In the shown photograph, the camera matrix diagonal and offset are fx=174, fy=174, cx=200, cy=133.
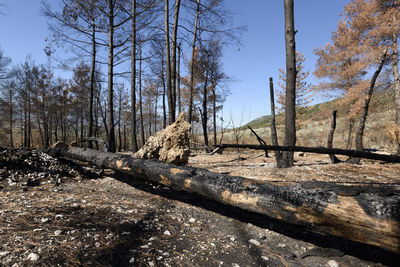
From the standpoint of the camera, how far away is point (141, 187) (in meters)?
3.46

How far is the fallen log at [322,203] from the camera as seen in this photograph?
1147 millimetres

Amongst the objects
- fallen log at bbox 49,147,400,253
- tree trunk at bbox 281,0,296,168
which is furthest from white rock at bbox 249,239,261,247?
tree trunk at bbox 281,0,296,168

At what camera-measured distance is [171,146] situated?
451cm

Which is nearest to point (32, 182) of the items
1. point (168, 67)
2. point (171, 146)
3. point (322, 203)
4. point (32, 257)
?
point (32, 257)

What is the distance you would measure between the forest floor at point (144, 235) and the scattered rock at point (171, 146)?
1498 mm

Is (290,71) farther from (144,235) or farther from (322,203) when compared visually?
(144,235)

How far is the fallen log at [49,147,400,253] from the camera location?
115cm

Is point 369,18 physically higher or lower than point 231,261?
higher

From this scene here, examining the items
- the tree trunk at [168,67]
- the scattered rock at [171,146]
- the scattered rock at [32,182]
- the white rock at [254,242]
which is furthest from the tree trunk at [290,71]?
the scattered rock at [32,182]

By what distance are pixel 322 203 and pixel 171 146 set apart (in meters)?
3.58

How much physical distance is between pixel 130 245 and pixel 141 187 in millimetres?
2067

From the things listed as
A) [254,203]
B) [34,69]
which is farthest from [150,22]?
[34,69]

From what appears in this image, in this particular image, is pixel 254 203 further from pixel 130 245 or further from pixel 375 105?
pixel 375 105

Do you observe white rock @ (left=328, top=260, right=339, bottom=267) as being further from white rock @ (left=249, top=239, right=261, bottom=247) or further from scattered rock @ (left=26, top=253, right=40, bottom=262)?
scattered rock @ (left=26, top=253, right=40, bottom=262)
